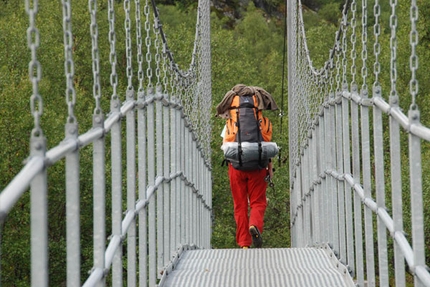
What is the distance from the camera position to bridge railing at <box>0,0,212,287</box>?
7.75 feet

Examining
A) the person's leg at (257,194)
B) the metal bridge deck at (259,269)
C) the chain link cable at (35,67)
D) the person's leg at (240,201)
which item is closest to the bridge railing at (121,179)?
the chain link cable at (35,67)

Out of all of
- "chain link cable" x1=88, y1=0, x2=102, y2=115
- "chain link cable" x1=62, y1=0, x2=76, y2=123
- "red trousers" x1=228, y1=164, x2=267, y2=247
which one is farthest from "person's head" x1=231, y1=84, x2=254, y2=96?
"chain link cable" x1=62, y1=0, x2=76, y2=123

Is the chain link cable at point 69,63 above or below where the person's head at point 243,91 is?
below

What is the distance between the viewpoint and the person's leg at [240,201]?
8.69 m

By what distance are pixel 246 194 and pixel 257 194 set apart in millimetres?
141

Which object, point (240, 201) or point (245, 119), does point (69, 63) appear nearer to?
point (245, 119)

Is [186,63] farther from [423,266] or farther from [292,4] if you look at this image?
[423,266]

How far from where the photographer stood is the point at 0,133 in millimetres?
25844

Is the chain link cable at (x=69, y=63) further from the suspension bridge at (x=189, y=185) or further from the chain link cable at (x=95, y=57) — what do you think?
the chain link cable at (x=95, y=57)

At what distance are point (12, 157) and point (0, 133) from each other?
0.95m

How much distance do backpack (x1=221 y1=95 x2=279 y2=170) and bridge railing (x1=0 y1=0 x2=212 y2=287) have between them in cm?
30

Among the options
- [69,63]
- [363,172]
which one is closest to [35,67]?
[69,63]

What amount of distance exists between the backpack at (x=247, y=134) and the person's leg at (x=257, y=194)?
338 mm

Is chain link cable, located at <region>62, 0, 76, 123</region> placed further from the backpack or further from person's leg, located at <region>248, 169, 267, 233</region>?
person's leg, located at <region>248, 169, 267, 233</region>
